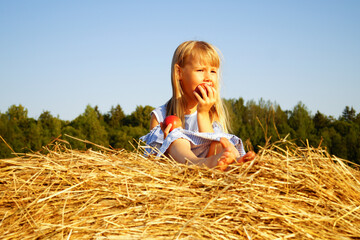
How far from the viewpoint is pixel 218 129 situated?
3.70 m

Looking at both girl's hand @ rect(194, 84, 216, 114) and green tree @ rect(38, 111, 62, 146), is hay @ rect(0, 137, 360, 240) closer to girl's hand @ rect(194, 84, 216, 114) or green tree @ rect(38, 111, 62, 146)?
girl's hand @ rect(194, 84, 216, 114)

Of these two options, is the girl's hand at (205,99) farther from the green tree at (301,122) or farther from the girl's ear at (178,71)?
the green tree at (301,122)

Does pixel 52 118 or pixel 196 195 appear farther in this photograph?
pixel 52 118

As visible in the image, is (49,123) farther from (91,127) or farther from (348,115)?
(348,115)

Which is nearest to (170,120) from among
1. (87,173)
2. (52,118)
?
(87,173)

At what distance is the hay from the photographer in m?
1.38

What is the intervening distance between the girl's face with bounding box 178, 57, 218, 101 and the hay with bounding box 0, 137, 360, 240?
183 centimetres

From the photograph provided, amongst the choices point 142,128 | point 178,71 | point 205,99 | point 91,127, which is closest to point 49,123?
point 91,127

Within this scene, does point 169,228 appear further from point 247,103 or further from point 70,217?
point 247,103

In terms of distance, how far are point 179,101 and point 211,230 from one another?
8.33ft

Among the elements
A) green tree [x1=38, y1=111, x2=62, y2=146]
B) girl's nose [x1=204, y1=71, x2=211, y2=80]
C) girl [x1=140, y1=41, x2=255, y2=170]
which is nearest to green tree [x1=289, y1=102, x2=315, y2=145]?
girl [x1=140, y1=41, x2=255, y2=170]

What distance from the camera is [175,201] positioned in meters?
1.49

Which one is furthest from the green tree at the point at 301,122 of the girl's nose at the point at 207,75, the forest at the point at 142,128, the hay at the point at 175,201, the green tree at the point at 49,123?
the hay at the point at 175,201

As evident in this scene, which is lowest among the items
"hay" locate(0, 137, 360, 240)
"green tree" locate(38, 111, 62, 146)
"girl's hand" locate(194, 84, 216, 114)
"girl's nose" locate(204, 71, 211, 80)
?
"hay" locate(0, 137, 360, 240)
